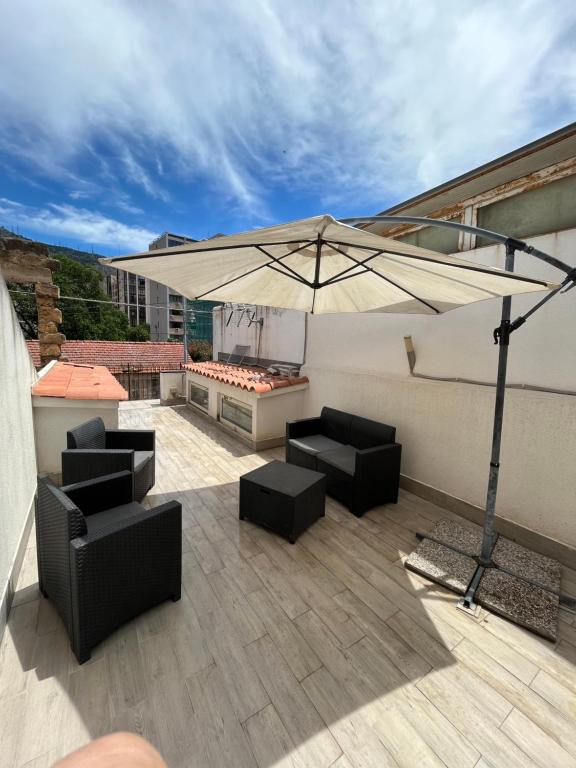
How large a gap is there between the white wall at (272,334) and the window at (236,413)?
5.81ft

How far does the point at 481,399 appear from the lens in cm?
402

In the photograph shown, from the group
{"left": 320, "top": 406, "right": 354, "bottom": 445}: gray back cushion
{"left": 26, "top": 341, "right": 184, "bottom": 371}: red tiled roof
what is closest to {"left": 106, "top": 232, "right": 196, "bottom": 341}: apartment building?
{"left": 26, "top": 341, "right": 184, "bottom": 371}: red tiled roof

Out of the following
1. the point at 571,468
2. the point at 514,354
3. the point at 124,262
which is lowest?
the point at 571,468

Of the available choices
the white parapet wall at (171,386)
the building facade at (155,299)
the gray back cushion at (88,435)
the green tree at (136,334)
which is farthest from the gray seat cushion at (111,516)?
the building facade at (155,299)

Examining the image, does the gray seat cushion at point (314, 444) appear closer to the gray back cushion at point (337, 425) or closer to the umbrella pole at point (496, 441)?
the gray back cushion at point (337, 425)

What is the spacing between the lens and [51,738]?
1.66 m

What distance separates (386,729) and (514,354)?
3.74 meters

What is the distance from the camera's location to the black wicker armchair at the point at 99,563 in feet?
6.68

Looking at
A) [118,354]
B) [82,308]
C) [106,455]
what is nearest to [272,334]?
[106,455]

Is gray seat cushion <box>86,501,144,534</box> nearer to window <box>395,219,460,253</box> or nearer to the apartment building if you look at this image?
window <box>395,219,460,253</box>

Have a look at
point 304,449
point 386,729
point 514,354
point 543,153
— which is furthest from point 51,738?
point 543,153

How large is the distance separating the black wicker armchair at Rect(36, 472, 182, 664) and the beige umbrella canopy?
1962 millimetres

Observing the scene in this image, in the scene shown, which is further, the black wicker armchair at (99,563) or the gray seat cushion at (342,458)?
the gray seat cushion at (342,458)

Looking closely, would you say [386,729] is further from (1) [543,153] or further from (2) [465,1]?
(2) [465,1]
